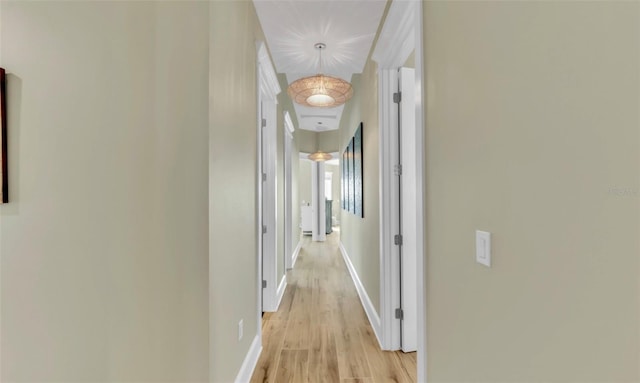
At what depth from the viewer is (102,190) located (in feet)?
4.68

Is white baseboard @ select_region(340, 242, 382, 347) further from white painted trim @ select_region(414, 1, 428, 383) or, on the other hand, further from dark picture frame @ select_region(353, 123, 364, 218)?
white painted trim @ select_region(414, 1, 428, 383)

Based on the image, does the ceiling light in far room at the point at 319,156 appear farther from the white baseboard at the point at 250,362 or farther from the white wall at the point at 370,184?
the white baseboard at the point at 250,362

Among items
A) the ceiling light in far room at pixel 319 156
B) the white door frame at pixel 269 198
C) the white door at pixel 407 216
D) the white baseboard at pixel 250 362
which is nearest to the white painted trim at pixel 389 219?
the white door at pixel 407 216

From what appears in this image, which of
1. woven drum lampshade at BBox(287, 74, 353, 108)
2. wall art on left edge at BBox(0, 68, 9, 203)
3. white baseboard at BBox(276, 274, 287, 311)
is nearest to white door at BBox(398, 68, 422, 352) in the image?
woven drum lampshade at BBox(287, 74, 353, 108)

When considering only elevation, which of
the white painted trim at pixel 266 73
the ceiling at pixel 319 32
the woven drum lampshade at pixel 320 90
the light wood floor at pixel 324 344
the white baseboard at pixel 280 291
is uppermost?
the ceiling at pixel 319 32

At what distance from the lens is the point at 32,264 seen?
1430 millimetres

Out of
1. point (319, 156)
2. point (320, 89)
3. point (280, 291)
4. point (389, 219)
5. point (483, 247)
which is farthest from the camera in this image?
point (319, 156)

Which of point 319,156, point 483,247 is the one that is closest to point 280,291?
point 483,247

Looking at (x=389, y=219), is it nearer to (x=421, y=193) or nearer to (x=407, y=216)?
(x=407, y=216)

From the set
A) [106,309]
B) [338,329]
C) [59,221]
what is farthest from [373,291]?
[59,221]

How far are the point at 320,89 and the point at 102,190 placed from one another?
6.84ft

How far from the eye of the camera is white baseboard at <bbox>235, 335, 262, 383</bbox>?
190cm

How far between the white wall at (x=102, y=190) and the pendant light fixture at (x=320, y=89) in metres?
1.52

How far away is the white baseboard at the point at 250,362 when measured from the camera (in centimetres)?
190
